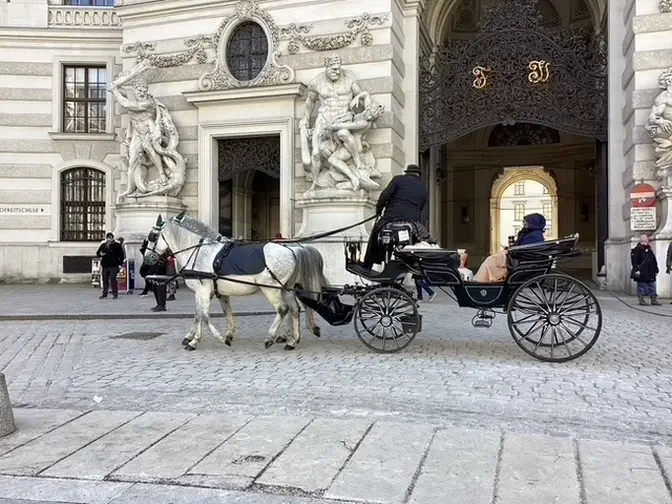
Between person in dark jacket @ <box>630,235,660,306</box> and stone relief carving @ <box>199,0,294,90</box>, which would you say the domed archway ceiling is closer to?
person in dark jacket @ <box>630,235,660,306</box>

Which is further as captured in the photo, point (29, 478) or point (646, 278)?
point (646, 278)

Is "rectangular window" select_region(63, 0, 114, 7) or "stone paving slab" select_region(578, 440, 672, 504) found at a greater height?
"rectangular window" select_region(63, 0, 114, 7)

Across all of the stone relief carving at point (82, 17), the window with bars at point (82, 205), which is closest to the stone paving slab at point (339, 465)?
the window with bars at point (82, 205)

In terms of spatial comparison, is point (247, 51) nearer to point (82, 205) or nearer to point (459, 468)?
point (82, 205)

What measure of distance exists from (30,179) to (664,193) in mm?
19654

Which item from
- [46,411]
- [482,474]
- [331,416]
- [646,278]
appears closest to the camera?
[482,474]

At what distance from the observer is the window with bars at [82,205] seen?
2211 centimetres

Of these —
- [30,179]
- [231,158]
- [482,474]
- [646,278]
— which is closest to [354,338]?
[482,474]

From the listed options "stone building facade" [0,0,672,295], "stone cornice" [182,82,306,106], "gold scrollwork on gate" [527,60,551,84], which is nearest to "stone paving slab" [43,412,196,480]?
"stone building facade" [0,0,672,295]

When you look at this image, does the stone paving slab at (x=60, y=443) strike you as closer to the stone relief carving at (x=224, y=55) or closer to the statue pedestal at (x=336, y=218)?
the statue pedestal at (x=336, y=218)

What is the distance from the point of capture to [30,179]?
21.8m

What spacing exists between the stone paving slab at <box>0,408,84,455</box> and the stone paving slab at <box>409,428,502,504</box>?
306 centimetres

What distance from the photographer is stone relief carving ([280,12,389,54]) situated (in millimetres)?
17203

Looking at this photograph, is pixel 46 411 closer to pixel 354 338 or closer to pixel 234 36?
pixel 354 338
